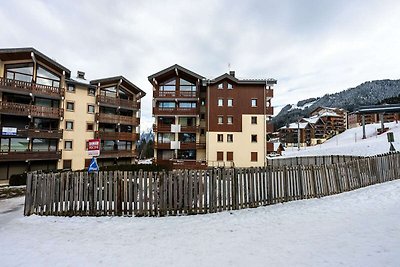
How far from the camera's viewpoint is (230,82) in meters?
36.0

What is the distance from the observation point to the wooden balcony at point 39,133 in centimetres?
2682

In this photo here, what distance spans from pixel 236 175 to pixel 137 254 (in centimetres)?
508

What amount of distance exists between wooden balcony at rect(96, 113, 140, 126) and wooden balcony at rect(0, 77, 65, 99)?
20.3 ft

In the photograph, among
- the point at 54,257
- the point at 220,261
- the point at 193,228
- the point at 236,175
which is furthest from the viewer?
the point at 236,175

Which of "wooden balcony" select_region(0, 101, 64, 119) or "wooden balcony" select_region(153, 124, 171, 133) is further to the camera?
"wooden balcony" select_region(153, 124, 171, 133)

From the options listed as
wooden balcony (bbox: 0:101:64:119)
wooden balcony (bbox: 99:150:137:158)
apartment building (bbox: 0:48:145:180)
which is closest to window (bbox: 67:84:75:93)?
apartment building (bbox: 0:48:145:180)

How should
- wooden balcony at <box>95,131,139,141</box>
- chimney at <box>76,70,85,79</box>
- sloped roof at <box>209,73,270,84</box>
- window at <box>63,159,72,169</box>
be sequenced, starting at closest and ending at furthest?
window at <box>63,159,72,169</box>
wooden balcony at <box>95,131,139,141</box>
sloped roof at <box>209,73,270,84</box>
chimney at <box>76,70,85,79</box>

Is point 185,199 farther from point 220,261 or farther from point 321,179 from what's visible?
point 321,179

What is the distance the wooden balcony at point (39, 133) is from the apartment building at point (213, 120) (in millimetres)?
13661

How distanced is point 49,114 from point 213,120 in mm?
22610

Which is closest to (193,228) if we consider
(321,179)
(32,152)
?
(321,179)

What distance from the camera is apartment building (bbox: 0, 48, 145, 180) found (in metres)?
26.2

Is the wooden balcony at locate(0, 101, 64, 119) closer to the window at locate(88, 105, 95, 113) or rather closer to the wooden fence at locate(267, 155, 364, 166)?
the window at locate(88, 105, 95, 113)

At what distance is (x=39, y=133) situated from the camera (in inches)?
1110
